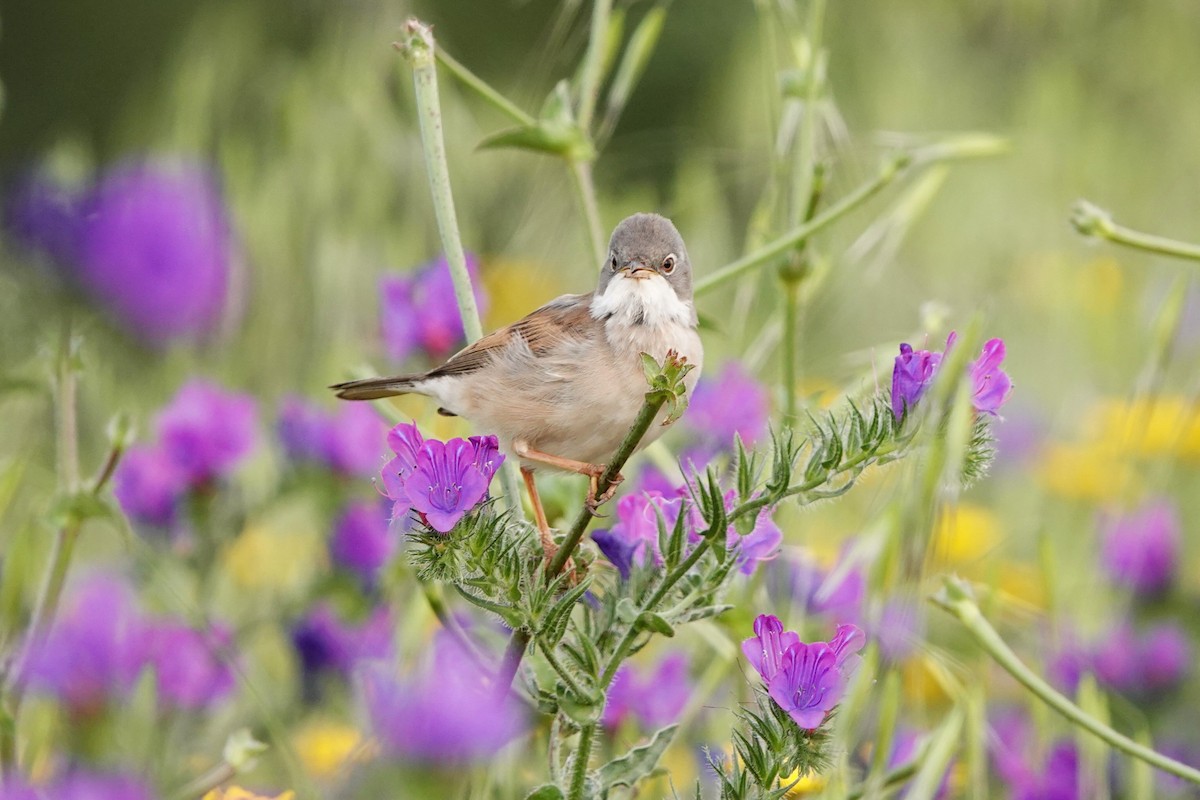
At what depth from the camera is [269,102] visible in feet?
10.4

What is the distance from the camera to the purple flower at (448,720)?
120 cm

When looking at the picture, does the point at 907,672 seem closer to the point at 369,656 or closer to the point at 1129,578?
the point at 1129,578

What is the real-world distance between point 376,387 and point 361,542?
385 millimetres

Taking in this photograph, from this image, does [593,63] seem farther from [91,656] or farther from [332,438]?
[91,656]

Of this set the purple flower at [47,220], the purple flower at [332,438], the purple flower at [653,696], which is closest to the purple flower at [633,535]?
the purple flower at [653,696]

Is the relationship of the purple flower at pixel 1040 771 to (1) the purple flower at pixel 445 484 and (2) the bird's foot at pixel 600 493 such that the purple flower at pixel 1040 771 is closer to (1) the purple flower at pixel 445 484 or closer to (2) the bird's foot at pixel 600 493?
(2) the bird's foot at pixel 600 493

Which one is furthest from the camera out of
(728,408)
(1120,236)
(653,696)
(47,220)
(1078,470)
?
(1078,470)

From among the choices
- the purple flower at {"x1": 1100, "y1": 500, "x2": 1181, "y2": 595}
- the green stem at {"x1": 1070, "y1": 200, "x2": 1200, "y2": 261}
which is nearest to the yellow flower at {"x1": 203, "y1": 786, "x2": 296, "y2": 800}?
the green stem at {"x1": 1070, "y1": 200, "x2": 1200, "y2": 261}

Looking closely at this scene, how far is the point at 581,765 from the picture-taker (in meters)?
1.11

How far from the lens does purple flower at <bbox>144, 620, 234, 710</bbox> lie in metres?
1.79

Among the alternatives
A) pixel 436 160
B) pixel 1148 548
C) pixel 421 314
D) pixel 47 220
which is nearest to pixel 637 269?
pixel 421 314

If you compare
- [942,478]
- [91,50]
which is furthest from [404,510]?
[91,50]

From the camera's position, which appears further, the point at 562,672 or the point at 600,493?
the point at 600,493

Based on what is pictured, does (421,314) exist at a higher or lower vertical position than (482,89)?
lower
